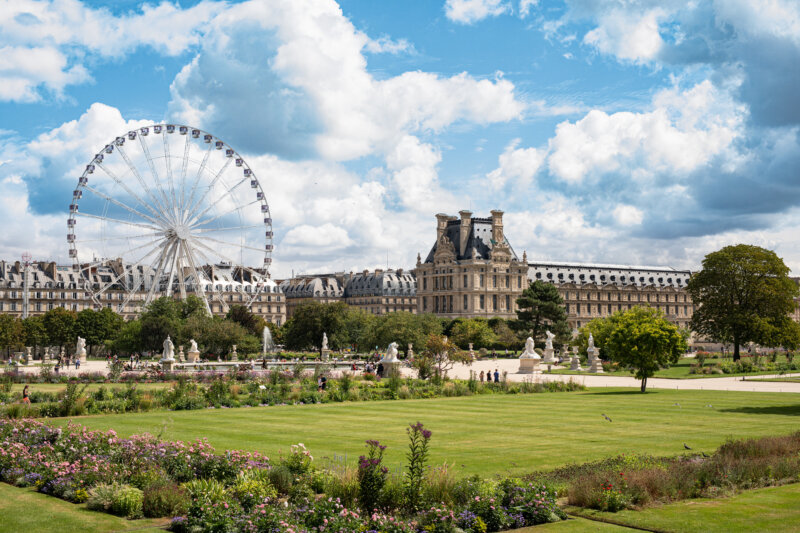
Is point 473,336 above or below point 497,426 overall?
above

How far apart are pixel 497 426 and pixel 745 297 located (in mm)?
54267

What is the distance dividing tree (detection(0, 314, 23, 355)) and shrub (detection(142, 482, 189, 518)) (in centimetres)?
8394

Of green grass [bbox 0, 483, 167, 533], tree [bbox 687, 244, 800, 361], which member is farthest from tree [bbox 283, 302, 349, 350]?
green grass [bbox 0, 483, 167, 533]

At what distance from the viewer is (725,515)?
12.8 m

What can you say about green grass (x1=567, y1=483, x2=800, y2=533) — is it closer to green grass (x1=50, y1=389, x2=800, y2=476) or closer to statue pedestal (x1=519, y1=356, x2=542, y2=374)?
green grass (x1=50, y1=389, x2=800, y2=476)

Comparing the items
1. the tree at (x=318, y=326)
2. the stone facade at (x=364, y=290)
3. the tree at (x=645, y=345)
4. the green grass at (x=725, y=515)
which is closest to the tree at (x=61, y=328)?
the tree at (x=318, y=326)

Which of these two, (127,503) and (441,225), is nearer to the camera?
(127,503)

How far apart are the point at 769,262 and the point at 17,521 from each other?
7048cm

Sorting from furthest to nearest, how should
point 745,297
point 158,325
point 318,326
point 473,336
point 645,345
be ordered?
point 473,336, point 318,326, point 158,325, point 745,297, point 645,345

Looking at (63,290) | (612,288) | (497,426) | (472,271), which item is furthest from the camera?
(612,288)

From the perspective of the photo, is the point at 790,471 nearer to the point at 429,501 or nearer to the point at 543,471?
the point at 543,471

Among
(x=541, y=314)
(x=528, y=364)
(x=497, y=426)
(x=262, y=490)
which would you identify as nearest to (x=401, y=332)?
(x=528, y=364)

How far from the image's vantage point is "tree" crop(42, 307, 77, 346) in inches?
3787

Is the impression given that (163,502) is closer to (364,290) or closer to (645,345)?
(645,345)
